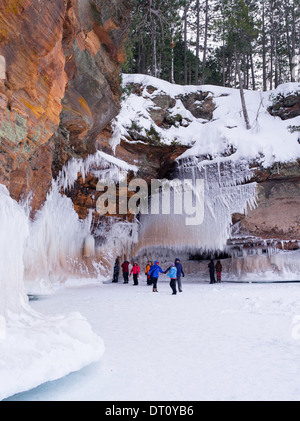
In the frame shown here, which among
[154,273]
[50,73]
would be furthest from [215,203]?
[50,73]

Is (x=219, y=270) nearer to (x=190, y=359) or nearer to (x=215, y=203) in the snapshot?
(x=215, y=203)

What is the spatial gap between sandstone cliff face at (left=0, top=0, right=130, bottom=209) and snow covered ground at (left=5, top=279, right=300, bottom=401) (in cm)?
359

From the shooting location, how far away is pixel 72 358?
351 centimetres

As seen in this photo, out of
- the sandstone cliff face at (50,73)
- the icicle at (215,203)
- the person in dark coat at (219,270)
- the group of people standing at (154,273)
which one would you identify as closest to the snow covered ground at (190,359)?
the sandstone cliff face at (50,73)

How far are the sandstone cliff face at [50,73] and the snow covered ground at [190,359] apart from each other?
359 centimetres

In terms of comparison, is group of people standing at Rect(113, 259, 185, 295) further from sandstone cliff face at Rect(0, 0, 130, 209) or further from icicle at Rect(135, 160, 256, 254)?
sandstone cliff face at Rect(0, 0, 130, 209)

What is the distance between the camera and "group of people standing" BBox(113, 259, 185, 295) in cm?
1070

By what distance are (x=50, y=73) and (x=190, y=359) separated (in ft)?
15.9

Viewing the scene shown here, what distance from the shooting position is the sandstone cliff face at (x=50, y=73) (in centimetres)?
480

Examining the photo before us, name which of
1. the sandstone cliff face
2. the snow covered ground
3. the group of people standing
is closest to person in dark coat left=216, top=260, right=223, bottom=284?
the group of people standing

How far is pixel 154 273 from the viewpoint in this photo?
11.5 meters

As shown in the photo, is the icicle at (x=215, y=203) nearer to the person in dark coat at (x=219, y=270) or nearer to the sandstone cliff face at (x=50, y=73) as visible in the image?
the person in dark coat at (x=219, y=270)

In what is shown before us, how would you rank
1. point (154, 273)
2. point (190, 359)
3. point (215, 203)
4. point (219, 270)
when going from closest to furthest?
1. point (190, 359)
2. point (154, 273)
3. point (215, 203)
4. point (219, 270)
